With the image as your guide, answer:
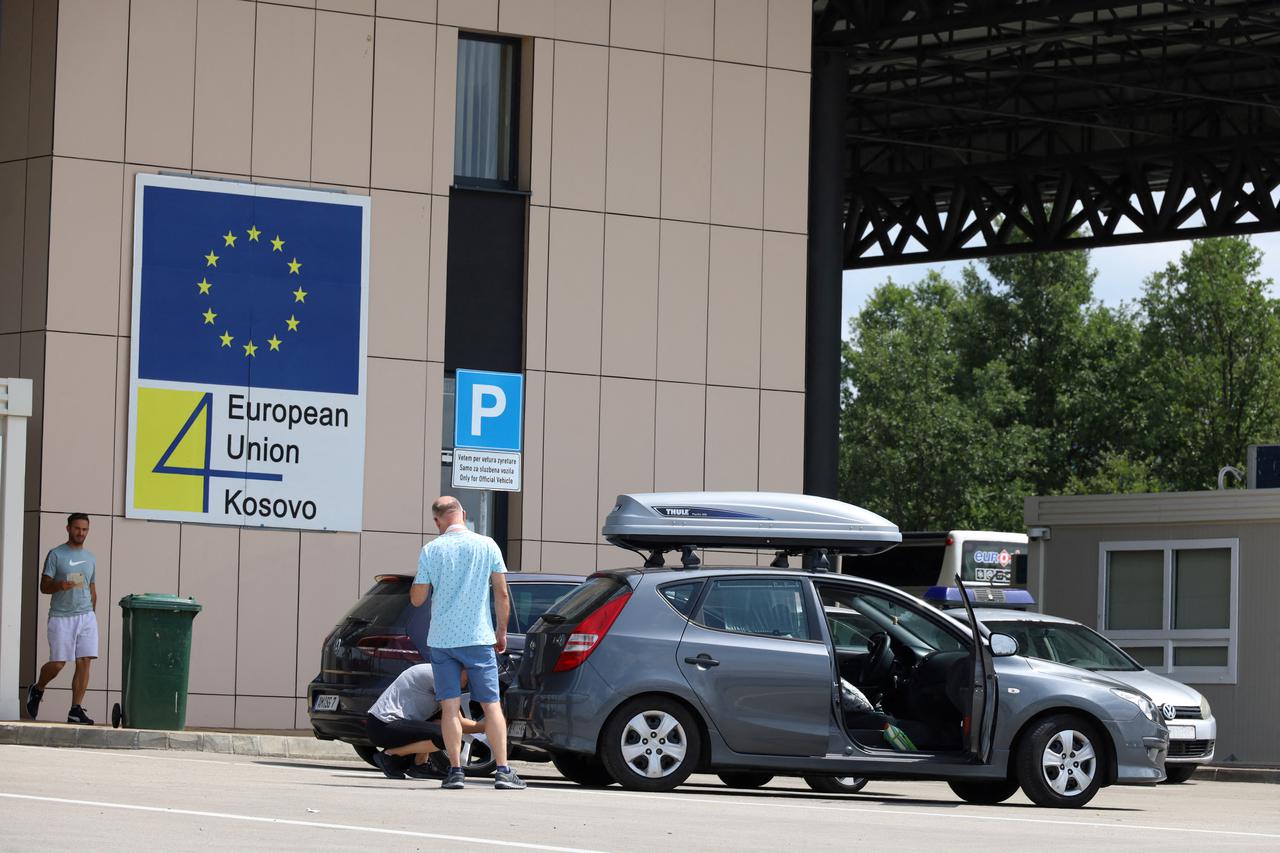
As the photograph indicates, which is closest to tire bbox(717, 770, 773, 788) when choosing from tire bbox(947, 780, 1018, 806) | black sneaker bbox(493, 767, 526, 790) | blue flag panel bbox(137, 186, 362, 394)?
tire bbox(947, 780, 1018, 806)

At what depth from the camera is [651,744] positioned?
13.7 metres

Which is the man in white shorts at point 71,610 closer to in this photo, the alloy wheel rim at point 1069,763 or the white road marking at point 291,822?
the white road marking at point 291,822

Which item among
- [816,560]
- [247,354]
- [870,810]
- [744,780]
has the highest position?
[247,354]

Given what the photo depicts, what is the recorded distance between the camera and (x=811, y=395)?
26766 mm

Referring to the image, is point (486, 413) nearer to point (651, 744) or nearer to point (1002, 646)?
point (651, 744)

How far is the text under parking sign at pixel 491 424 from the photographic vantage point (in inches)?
869

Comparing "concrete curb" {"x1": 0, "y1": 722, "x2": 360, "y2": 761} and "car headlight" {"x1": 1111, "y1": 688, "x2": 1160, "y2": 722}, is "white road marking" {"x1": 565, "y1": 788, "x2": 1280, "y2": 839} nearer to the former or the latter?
"car headlight" {"x1": 1111, "y1": 688, "x2": 1160, "y2": 722}

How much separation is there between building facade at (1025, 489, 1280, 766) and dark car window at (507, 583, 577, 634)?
36.0ft

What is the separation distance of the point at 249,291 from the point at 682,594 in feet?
28.8

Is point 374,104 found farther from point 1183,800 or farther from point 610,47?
point 1183,800

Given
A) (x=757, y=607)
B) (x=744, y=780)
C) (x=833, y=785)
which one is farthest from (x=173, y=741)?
(x=757, y=607)

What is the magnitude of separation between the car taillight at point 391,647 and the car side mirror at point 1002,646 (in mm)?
4110

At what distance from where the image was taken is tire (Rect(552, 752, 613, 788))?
46.2 ft

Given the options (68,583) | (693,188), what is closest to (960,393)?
(693,188)
